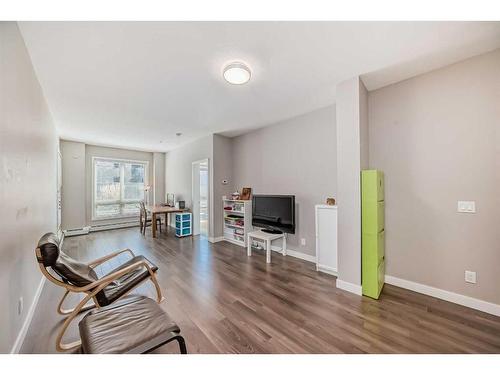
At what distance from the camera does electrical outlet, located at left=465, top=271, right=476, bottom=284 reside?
2.03 m

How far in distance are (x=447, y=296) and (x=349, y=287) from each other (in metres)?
1.00

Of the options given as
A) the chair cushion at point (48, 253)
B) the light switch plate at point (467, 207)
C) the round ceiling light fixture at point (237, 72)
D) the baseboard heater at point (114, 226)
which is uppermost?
the round ceiling light fixture at point (237, 72)

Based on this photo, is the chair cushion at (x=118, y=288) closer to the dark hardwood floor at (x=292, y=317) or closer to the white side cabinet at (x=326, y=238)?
the dark hardwood floor at (x=292, y=317)

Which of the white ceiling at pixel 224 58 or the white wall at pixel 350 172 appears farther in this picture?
the white wall at pixel 350 172

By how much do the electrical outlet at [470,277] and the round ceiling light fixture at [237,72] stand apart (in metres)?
3.16

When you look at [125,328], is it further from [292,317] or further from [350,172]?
[350,172]

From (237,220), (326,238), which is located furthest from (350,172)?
(237,220)

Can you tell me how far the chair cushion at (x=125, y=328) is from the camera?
3.87ft

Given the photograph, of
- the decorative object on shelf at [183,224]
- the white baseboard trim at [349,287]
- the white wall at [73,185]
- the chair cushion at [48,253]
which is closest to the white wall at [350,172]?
the white baseboard trim at [349,287]

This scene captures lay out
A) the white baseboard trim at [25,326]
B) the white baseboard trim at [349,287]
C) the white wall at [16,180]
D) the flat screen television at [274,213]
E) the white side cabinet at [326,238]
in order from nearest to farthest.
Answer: the white wall at [16,180], the white baseboard trim at [25,326], the white baseboard trim at [349,287], the white side cabinet at [326,238], the flat screen television at [274,213]

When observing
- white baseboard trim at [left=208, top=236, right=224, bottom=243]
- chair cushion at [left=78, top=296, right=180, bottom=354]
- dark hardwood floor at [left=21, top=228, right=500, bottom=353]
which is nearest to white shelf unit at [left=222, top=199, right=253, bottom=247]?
white baseboard trim at [left=208, top=236, right=224, bottom=243]

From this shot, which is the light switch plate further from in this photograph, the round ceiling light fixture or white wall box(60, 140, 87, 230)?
white wall box(60, 140, 87, 230)
